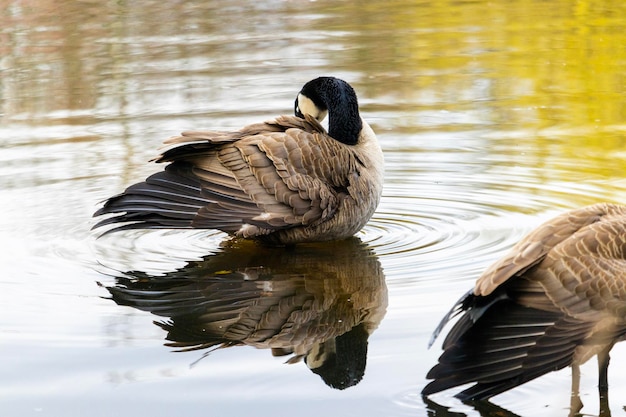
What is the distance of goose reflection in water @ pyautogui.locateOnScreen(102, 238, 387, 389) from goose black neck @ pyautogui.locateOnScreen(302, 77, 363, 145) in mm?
926

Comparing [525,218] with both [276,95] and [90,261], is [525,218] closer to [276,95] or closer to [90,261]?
[90,261]

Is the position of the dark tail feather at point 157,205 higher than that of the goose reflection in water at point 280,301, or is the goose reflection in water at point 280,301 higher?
the dark tail feather at point 157,205

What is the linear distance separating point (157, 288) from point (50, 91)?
23.8 ft

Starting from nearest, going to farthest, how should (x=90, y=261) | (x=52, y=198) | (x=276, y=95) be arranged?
(x=90, y=261), (x=52, y=198), (x=276, y=95)

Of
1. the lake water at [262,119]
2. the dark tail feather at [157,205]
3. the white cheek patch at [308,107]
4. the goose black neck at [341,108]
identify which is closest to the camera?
the lake water at [262,119]

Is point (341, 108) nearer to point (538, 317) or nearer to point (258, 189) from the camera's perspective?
point (258, 189)

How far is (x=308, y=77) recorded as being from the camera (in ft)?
45.9

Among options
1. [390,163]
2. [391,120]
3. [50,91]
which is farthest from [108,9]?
[390,163]

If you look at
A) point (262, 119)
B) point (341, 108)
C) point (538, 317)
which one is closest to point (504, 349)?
point (538, 317)

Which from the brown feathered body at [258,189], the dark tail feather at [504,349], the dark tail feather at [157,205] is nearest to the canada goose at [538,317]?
the dark tail feather at [504,349]

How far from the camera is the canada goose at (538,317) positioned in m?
5.04

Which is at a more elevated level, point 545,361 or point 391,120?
point 545,361

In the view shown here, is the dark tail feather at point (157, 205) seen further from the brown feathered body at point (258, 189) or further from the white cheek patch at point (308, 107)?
the white cheek patch at point (308, 107)

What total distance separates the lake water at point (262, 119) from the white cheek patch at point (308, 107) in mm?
920
